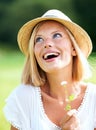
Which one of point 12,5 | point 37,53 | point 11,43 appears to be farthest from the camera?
point 12,5

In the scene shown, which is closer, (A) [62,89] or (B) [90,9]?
(A) [62,89]

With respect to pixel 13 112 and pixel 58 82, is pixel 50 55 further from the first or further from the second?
pixel 13 112

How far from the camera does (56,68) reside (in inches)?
110

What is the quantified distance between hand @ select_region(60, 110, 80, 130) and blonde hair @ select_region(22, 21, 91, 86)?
28 cm

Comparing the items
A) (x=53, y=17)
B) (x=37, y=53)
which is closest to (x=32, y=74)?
(x=37, y=53)

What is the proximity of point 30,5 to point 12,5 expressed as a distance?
21.4 inches

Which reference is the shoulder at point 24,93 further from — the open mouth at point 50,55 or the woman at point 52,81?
the open mouth at point 50,55

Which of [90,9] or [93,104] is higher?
[93,104]

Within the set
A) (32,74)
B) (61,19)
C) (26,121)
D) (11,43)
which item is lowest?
(11,43)

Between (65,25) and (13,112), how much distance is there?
1.70 feet

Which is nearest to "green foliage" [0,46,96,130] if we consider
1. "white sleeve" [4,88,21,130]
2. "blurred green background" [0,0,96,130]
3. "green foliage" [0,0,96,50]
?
"blurred green background" [0,0,96,130]

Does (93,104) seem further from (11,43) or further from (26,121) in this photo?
(11,43)

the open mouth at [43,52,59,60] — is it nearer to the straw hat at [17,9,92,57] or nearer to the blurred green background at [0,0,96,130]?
the straw hat at [17,9,92,57]

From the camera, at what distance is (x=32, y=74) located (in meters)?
2.88
